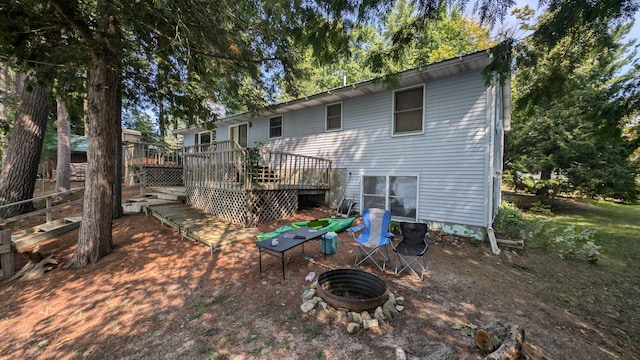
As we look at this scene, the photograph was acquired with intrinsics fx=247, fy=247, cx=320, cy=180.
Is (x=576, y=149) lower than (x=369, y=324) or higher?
higher

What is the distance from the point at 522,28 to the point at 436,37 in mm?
17494

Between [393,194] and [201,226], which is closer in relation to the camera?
[201,226]

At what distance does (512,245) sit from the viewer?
585 centimetres

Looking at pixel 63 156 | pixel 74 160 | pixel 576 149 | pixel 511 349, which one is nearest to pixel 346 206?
pixel 511 349

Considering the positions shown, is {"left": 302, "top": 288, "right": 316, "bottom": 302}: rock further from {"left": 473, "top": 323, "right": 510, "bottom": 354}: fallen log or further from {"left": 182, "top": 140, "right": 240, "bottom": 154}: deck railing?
{"left": 182, "top": 140, "right": 240, "bottom": 154}: deck railing

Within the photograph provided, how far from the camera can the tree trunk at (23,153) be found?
6891 millimetres

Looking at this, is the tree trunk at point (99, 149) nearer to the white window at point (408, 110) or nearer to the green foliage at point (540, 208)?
the white window at point (408, 110)

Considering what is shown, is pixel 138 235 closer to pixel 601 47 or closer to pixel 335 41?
pixel 335 41

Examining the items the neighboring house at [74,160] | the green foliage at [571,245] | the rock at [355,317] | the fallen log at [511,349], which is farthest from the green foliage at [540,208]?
the neighboring house at [74,160]

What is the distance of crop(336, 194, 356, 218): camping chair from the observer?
7.98 m

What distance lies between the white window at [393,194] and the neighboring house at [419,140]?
0.03 meters

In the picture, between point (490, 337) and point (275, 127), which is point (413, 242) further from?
point (275, 127)

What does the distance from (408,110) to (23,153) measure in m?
11.2

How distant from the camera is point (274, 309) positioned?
3.17m
